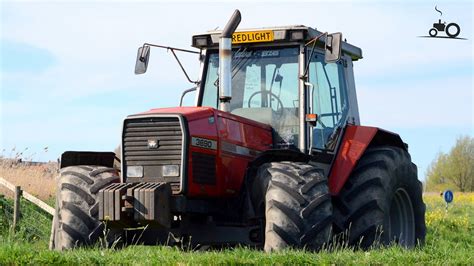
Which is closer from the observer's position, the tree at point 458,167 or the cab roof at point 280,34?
the cab roof at point 280,34

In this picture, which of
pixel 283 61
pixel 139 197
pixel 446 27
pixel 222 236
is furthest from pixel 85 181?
pixel 446 27

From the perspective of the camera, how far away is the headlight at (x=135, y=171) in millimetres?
10461

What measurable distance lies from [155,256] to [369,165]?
361 centimetres

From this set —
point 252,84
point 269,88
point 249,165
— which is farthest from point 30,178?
point 249,165

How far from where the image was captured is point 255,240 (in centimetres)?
1061

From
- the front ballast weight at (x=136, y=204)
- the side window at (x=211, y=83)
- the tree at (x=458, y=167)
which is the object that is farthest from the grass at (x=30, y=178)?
the tree at (x=458, y=167)

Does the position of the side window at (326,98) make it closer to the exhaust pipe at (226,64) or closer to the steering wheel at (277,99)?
the steering wheel at (277,99)

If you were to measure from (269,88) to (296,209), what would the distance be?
2242 mm

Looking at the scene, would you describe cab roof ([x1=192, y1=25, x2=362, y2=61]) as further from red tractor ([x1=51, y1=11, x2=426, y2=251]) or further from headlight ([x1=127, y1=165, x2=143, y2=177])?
headlight ([x1=127, y1=165, x2=143, y2=177])

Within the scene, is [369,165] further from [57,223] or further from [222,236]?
[57,223]

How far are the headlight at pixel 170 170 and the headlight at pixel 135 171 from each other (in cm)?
33

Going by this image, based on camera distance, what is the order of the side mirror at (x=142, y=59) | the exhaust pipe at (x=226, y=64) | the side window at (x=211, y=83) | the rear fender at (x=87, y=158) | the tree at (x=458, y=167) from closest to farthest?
the exhaust pipe at (x=226, y=64), the rear fender at (x=87, y=158), the side mirror at (x=142, y=59), the side window at (x=211, y=83), the tree at (x=458, y=167)

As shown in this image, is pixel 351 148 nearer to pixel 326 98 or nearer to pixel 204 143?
pixel 326 98

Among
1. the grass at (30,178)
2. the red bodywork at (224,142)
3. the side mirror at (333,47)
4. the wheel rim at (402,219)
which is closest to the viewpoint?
the red bodywork at (224,142)
